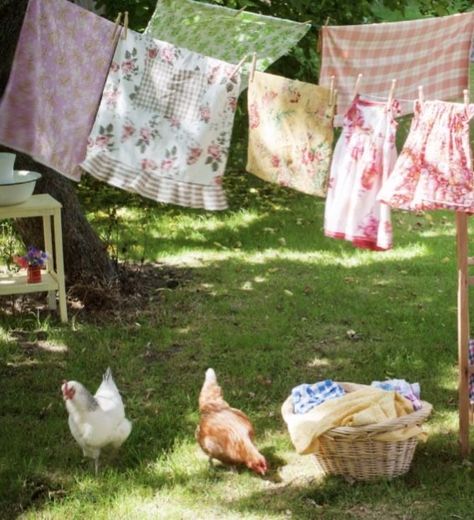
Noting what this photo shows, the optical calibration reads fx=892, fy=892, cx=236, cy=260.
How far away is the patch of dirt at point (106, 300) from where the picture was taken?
5824mm

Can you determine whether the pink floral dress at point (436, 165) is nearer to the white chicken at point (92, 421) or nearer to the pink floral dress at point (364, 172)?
the pink floral dress at point (364, 172)

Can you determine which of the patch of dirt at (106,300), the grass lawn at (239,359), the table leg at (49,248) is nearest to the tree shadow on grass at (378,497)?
the grass lawn at (239,359)

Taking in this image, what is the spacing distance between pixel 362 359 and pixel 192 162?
70.5 inches

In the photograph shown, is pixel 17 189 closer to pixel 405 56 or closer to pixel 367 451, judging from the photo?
pixel 405 56

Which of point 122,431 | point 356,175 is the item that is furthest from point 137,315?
point 356,175

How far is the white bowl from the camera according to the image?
17.1 ft

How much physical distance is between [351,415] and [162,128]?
1.50 m

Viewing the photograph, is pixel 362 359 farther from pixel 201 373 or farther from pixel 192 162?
pixel 192 162

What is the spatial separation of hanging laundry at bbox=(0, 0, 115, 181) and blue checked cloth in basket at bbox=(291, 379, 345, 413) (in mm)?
1395

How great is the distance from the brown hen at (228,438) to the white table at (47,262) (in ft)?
6.44

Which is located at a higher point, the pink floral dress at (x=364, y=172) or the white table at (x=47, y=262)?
the pink floral dress at (x=364, y=172)

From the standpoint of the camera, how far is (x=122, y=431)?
3867 millimetres

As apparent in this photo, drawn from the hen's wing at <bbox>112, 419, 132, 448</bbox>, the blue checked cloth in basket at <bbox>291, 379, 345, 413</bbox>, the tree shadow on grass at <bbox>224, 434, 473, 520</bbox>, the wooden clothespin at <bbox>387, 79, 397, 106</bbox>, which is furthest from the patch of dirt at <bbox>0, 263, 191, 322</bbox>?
the wooden clothespin at <bbox>387, 79, 397, 106</bbox>

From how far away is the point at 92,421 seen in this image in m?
3.77
